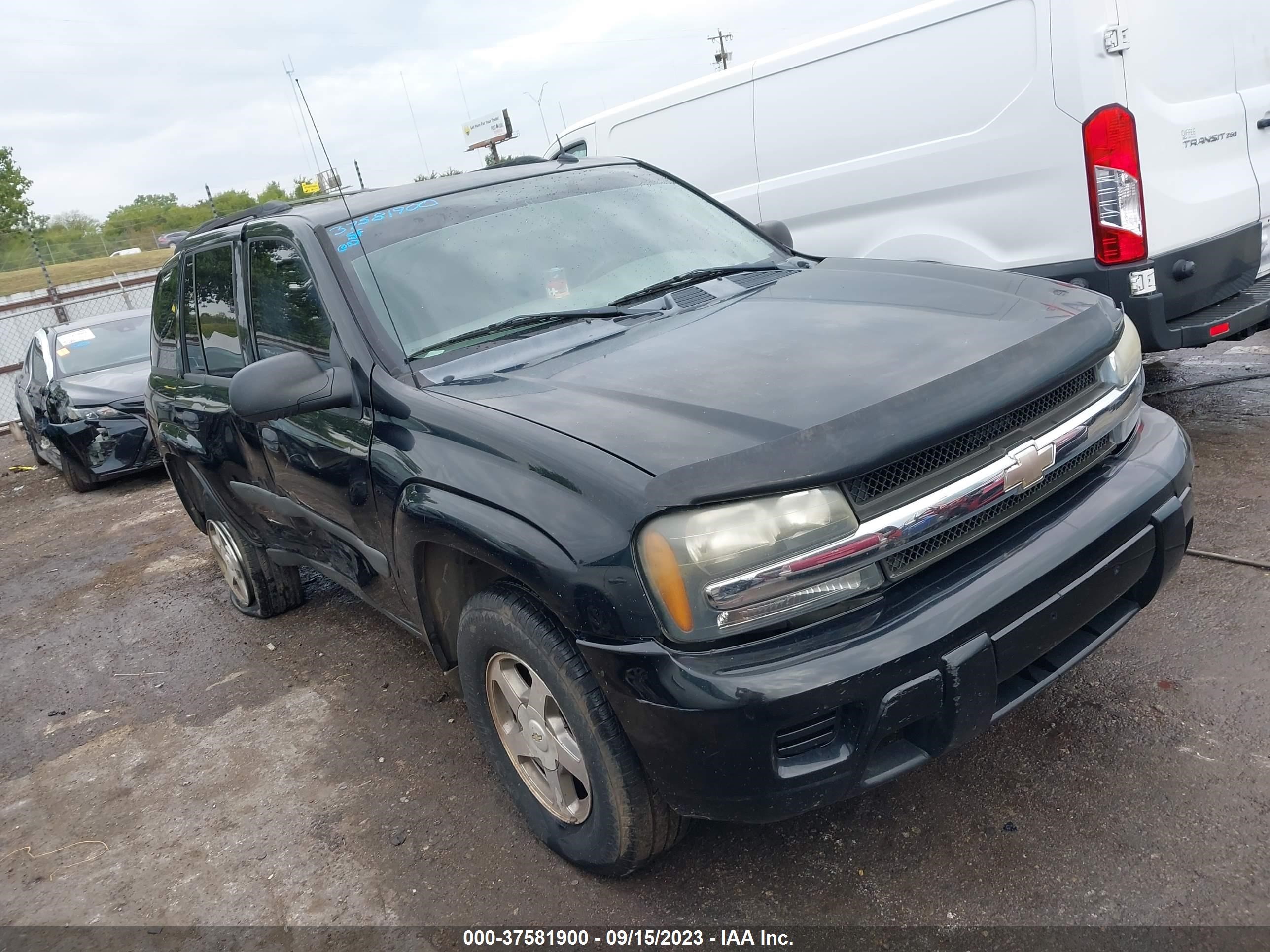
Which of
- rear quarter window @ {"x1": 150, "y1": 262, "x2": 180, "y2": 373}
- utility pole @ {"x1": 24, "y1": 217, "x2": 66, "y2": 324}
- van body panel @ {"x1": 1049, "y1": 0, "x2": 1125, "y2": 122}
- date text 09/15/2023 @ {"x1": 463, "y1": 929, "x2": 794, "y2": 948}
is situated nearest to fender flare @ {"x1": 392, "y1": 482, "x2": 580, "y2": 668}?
date text 09/15/2023 @ {"x1": 463, "y1": 929, "x2": 794, "y2": 948}

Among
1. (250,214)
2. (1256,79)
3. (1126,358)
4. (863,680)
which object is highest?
(250,214)

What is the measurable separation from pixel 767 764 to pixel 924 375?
0.91 metres

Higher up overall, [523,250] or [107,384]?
[523,250]

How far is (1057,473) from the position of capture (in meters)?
2.27

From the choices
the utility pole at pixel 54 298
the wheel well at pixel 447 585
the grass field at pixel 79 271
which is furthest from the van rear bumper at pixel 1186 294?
the grass field at pixel 79 271

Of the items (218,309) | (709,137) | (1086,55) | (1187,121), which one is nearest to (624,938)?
(218,309)

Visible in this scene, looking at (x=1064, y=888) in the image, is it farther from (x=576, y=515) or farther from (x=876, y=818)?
(x=576, y=515)

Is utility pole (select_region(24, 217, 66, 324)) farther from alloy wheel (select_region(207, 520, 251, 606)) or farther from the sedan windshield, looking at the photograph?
alloy wheel (select_region(207, 520, 251, 606))

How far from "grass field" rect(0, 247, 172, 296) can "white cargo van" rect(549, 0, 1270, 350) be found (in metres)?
22.4

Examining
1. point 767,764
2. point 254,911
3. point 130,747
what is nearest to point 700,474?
point 767,764

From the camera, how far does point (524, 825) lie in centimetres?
278

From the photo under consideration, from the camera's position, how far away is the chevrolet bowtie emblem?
210 centimetres

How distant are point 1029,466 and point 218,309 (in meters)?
3.07

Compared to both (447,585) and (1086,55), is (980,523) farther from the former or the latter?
(1086,55)
